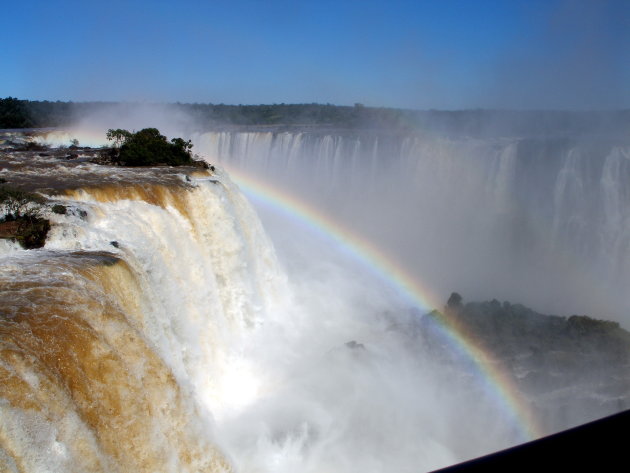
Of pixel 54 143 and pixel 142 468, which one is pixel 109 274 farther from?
pixel 54 143

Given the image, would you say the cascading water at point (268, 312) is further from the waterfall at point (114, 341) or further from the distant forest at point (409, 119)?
the distant forest at point (409, 119)

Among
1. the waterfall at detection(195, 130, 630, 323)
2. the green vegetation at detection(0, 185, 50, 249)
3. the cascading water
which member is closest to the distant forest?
the waterfall at detection(195, 130, 630, 323)

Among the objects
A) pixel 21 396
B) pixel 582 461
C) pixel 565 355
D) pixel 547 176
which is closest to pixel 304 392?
pixel 565 355

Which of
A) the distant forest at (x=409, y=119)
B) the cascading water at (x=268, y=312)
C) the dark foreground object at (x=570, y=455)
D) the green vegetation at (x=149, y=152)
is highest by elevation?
the distant forest at (x=409, y=119)

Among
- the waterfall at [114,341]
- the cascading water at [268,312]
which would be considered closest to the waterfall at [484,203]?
the cascading water at [268,312]

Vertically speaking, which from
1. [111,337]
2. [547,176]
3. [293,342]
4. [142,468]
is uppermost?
[547,176]

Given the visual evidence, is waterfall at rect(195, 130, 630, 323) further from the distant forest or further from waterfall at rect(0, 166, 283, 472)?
waterfall at rect(0, 166, 283, 472)
